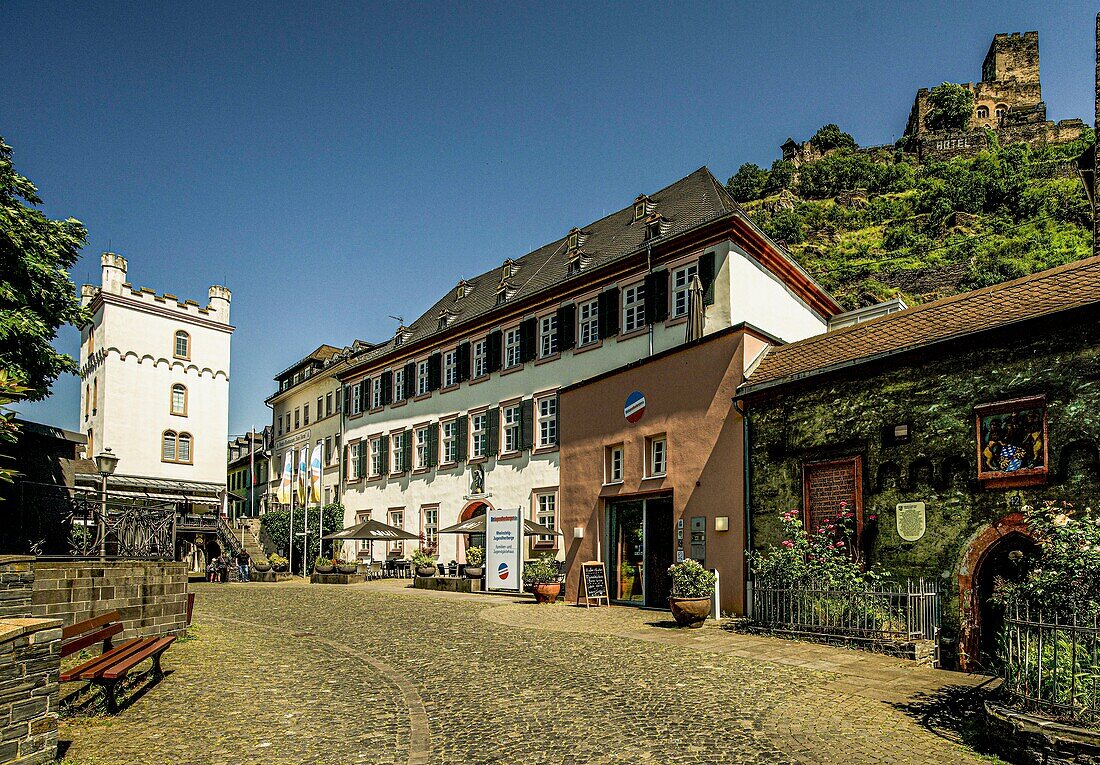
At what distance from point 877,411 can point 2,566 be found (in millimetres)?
12580

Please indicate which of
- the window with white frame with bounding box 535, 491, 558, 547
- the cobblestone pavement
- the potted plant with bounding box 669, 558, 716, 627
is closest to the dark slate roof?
the window with white frame with bounding box 535, 491, 558, 547

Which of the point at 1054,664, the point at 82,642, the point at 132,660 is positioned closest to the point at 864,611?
the point at 1054,664

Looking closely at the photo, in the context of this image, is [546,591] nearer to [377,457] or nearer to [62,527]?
[62,527]

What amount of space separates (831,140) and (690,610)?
402ft

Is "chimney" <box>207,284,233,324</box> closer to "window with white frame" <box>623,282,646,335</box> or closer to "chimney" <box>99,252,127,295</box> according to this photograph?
"chimney" <box>99,252,127,295</box>

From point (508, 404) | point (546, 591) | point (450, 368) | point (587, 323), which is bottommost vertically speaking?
point (546, 591)

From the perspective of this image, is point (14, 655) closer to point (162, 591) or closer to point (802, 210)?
point (162, 591)

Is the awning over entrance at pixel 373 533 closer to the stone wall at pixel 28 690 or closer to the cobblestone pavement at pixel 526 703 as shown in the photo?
the cobblestone pavement at pixel 526 703

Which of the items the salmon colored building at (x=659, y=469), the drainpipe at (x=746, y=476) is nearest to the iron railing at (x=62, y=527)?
the salmon colored building at (x=659, y=469)

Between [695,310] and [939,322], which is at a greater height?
[695,310]

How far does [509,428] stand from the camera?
31641mm

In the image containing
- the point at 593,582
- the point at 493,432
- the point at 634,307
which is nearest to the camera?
the point at 593,582

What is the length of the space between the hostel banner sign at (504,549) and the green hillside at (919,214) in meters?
55.9

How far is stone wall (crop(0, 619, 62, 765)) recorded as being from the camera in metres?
6.45
